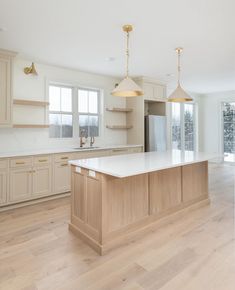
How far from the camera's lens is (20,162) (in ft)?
11.6

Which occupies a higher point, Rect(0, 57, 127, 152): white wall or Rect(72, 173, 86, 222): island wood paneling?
Rect(0, 57, 127, 152): white wall

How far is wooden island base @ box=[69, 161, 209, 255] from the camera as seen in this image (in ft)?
7.52

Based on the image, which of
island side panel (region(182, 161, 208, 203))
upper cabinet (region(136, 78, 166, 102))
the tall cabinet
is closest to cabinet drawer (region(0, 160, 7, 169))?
island side panel (region(182, 161, 208, 203))

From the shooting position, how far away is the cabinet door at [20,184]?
11.4 ft

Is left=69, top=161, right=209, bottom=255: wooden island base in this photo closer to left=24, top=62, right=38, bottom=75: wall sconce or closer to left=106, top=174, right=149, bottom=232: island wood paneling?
left=106, top=174, right=149, bottom=232: island wood paneling

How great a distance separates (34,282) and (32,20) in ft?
9.58

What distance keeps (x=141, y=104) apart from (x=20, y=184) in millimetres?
3435

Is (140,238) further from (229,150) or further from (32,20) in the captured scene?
(229,150)

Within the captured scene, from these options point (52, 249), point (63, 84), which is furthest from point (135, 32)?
point (52, 249)

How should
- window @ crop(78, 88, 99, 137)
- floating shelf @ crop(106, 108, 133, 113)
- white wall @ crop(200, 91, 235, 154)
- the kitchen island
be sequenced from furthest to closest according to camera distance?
1. white wall @ crop(200, 91, 235, 154)
2. floating shelf @ crop(106, 108, 133, 113)
3. window @ crop(78, 88, 99, 137)
4. the kitchen island

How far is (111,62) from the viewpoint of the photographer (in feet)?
14.1

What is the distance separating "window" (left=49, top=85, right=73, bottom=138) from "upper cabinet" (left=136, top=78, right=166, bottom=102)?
6.16 feet

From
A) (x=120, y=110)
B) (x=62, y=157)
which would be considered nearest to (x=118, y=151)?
(x=120, y=110)

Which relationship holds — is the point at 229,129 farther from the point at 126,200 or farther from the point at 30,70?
the point at 30,70
